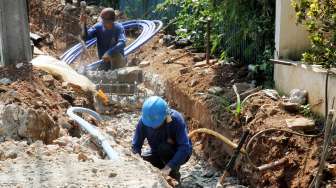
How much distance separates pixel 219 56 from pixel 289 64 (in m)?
2.61

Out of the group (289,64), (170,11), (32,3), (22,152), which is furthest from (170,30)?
(22,152)

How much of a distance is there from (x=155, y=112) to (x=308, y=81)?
2.03 metres

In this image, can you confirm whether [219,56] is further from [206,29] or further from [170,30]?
[170,30]

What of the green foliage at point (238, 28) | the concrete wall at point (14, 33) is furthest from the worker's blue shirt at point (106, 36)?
the concrete wall at point (14, 33)

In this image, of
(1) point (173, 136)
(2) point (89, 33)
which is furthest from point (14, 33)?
(1) point (173, 136)

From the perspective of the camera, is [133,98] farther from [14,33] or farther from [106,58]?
[14,33]

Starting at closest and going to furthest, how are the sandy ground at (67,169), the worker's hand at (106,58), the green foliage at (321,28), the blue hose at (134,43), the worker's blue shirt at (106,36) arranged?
the sandy ground at (67,169)
the green foliage at (321,28)
the worker's hand at (106,58)
the blue hose at (134,43)
the worker's blue shirt at (106,36)

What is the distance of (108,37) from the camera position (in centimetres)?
1088

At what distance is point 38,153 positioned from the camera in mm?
4750

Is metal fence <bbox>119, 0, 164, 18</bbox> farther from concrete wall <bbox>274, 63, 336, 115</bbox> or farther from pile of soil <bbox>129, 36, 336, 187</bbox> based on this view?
concrete wall <bbox>274, 63, 336, 115</bbox>

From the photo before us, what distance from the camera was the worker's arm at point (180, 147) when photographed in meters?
5.95

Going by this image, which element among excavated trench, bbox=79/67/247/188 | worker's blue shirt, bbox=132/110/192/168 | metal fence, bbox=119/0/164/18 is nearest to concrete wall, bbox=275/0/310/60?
excavated trench, bbox=79/67/247/188

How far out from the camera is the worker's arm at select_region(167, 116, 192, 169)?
595 centimetres

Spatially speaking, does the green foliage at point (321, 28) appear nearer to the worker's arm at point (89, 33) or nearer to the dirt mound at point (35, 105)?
the dirt mound at point (35, 105)
